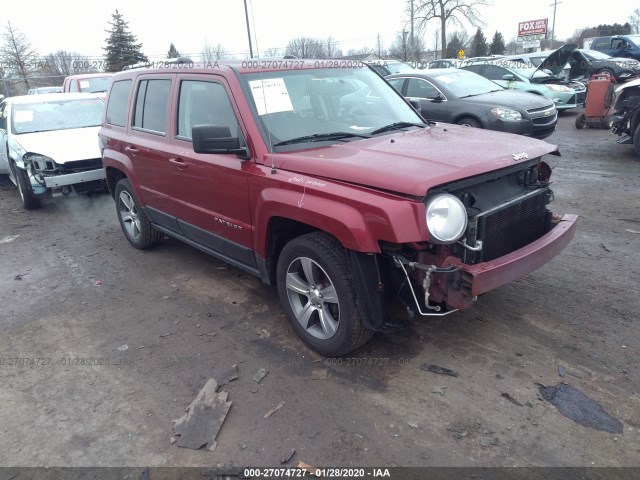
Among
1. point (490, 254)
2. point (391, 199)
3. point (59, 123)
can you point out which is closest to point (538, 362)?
point (490, 254)

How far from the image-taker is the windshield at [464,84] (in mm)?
9688

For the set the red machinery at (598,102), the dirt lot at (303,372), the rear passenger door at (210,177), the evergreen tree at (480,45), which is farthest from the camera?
the evergreen tree at (480,45)

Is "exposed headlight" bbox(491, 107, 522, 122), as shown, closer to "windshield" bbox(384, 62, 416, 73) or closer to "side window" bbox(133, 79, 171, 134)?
"side window" bbox(133, 79, 171, 134)

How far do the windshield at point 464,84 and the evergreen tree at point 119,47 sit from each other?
26817 mm

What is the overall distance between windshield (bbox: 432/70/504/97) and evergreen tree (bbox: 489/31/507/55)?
5143 centimetres

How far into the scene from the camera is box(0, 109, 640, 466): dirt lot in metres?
2.67

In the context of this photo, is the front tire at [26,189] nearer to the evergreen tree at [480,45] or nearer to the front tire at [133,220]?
the front tire at [133,220]

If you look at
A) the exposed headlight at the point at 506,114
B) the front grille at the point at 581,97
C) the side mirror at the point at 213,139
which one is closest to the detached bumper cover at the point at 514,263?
the side mirror at the point at 213,139

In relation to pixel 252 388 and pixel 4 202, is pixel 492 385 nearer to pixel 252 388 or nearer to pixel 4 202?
pixel 252 388

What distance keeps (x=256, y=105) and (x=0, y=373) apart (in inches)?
108

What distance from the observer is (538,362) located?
3.22 m

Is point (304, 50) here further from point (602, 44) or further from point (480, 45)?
point (480, 45)

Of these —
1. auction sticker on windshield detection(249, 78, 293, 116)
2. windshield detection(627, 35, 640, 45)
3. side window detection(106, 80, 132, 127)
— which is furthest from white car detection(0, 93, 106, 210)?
windshield detection(627, 35, 640, 45)

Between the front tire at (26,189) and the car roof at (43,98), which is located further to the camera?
the car roof at (43,98)
